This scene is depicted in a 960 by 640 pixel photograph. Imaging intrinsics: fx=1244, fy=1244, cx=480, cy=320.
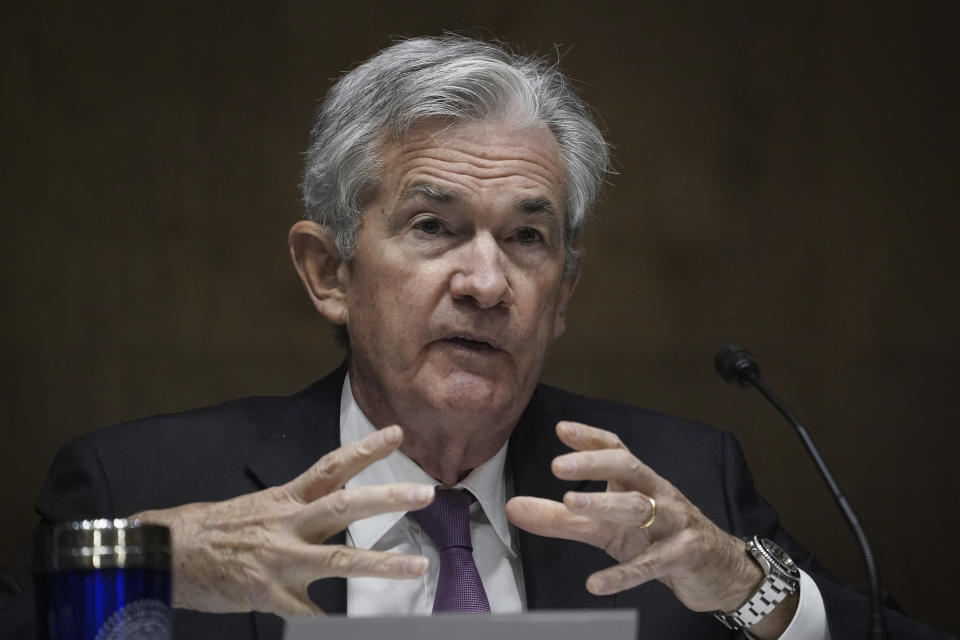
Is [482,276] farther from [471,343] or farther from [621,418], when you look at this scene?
[621,418]

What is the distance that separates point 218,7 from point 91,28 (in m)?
0.32

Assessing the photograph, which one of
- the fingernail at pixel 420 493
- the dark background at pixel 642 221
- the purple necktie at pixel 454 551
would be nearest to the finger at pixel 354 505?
the fingernail at pixel 420 493

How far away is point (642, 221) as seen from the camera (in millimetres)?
3266

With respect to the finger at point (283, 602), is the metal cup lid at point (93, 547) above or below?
above

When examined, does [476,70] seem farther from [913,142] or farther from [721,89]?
[913,142]

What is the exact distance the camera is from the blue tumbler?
1109mm

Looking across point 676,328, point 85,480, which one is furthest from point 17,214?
point 676,328

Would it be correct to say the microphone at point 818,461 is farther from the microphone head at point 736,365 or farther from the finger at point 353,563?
the finger at point 353,563

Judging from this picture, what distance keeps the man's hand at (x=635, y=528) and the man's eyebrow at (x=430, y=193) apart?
566 millimetres

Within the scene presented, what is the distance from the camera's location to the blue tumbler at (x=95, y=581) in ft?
3.64

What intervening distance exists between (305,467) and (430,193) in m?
0.53

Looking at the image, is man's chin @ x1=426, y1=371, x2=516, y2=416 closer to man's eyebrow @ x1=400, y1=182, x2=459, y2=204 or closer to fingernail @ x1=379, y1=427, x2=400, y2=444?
man's eyebrow @ x1=400, y1=182, x2=459, y2=204

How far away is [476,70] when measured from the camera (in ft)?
7.20

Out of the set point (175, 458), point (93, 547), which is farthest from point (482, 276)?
point (93, 547)
